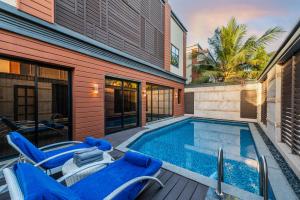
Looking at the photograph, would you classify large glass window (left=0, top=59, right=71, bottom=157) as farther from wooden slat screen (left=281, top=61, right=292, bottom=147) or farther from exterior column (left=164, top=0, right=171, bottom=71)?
exterior column (left=164, top=0, right=171, bottom=71)

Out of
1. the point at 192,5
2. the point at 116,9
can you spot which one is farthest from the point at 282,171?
the point at 192,5

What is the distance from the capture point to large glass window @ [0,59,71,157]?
377 cm

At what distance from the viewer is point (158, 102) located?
10977 mm

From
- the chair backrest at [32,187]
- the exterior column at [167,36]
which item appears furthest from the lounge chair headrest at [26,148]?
the exterior column at [167,36]

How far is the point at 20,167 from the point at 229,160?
198 inches

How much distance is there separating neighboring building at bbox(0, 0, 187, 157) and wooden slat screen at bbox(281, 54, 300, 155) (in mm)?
6130

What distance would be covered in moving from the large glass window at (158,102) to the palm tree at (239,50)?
18.2 feet

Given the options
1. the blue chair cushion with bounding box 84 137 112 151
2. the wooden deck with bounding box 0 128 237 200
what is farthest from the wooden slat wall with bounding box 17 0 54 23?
the wooden deck with bounding box 0 128 237 200

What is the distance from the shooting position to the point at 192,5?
29.8 feet

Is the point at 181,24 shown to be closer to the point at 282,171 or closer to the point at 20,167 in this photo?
the point at 282,171

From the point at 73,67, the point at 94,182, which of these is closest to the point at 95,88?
the point at 73,67

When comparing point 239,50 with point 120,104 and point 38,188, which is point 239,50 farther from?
point 38,188

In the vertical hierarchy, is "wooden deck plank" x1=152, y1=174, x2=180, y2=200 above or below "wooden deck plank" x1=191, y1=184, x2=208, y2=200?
below

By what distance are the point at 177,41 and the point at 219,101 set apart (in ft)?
21.4
